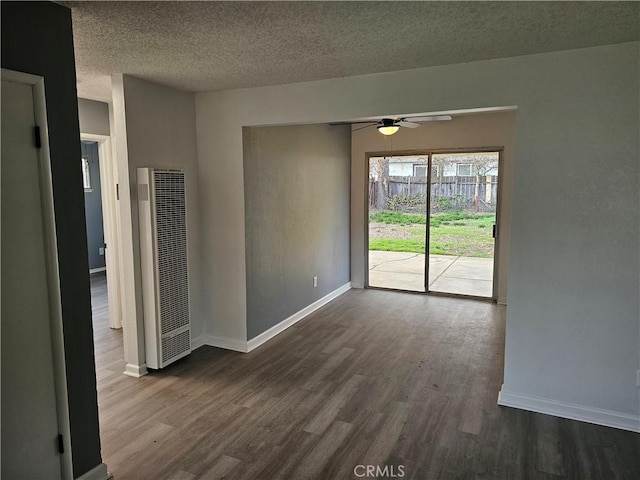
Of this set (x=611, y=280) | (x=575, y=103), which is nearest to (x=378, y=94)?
(x=575, y=103)

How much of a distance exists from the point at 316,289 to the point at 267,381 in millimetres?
2101

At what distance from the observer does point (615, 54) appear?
2.64 meters

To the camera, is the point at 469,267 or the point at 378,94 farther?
the point at 469,267

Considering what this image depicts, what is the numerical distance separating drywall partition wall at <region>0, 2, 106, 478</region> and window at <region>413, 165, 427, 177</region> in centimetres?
473

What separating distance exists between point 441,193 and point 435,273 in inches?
46.6

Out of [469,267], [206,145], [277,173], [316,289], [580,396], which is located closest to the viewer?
[580,396]

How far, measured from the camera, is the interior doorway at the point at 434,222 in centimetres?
586

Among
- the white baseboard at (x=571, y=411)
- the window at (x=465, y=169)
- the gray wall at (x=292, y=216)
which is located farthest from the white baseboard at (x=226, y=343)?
the window at (x=465, y=169)

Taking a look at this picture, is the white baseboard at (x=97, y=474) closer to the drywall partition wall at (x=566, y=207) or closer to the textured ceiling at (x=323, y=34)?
the textured ceiling at (x=323, y=34)

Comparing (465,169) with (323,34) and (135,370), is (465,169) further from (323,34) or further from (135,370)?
(135,370)

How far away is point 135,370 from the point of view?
3.65 metres

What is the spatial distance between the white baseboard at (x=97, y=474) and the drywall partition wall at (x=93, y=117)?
3224 mm

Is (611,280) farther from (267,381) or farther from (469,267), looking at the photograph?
(469,267)

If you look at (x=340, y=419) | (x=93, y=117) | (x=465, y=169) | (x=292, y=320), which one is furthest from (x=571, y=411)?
(x=93, y=117)
